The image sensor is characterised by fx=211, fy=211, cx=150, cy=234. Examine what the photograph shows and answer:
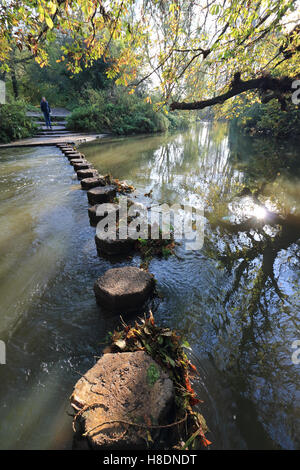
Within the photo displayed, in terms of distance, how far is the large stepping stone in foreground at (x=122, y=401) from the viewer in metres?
1.10

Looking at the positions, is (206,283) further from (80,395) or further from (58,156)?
(58,156)

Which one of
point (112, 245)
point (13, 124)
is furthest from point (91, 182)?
point (13, 124)

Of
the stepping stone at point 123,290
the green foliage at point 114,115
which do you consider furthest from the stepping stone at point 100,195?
the green foliage at point 114,115

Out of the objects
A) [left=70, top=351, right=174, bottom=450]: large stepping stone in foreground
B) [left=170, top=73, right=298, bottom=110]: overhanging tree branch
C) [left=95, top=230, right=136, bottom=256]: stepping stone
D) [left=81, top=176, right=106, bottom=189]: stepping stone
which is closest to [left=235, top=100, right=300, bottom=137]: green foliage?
[left=170, top=73, right=298, bottom=110]: overhanging tree branch

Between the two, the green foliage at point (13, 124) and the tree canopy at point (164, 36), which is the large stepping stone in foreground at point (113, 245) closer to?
the tree canopy at point (164, 36)

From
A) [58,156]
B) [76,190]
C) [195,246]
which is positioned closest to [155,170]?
[76,190]

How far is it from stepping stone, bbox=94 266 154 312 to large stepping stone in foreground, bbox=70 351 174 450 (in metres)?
0.69

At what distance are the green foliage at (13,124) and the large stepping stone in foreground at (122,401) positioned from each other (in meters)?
14.3

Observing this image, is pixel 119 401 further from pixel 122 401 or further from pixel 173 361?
pixel 173 361

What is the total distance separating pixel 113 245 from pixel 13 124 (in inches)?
532

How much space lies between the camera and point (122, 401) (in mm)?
1220

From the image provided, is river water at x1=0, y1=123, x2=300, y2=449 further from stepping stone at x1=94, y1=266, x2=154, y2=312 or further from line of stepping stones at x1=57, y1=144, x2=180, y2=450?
line of stepping stones at x1=57, y1=144, x2=180, y2=450

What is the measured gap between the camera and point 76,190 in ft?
18.2

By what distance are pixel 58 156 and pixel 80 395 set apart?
9.85 meters
